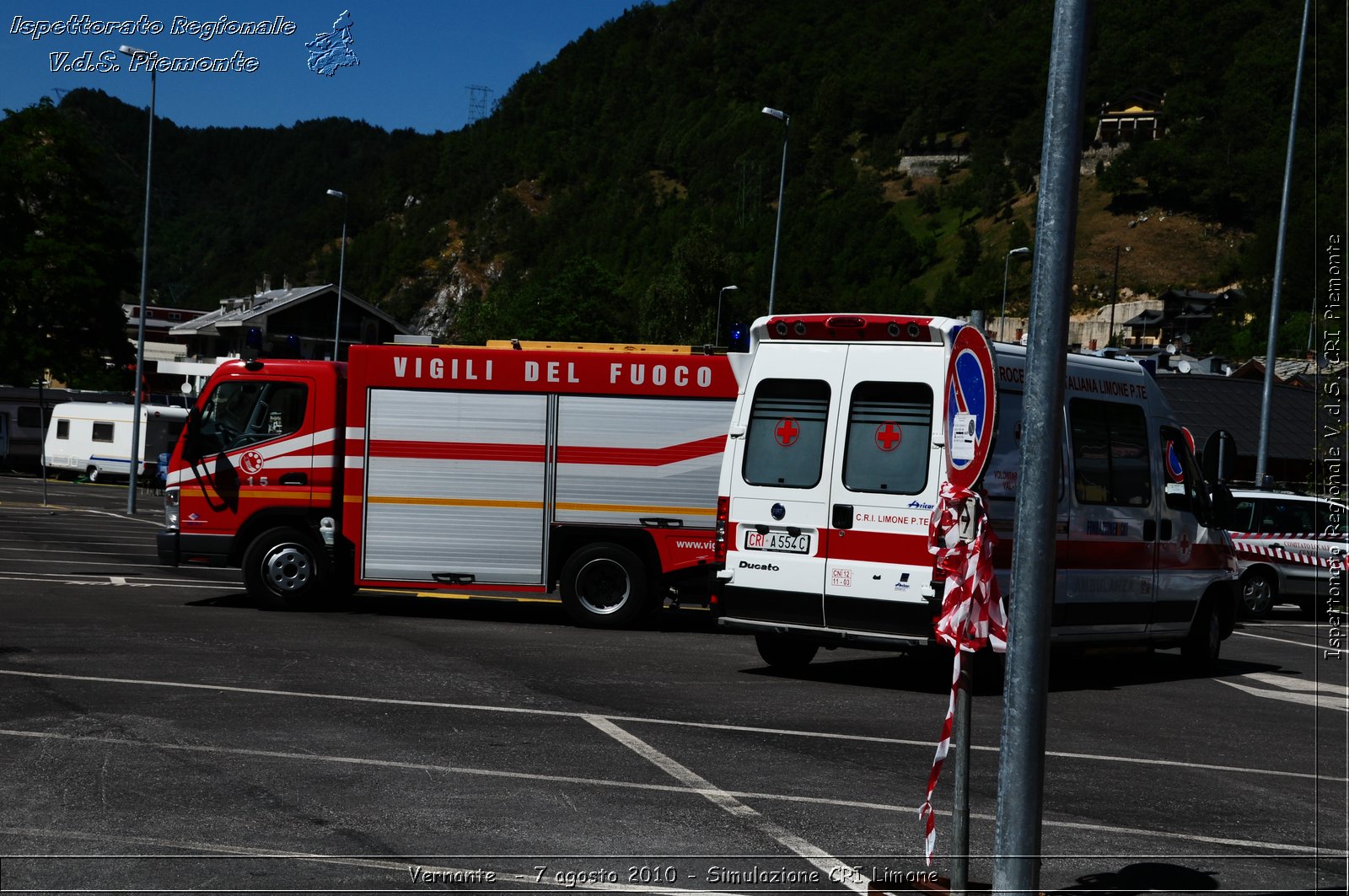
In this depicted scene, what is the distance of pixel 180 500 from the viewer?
52.1 feet

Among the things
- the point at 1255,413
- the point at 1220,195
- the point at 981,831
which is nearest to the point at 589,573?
the point at 981,831

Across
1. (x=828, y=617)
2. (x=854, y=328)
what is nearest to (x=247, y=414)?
(x=854, y=328)

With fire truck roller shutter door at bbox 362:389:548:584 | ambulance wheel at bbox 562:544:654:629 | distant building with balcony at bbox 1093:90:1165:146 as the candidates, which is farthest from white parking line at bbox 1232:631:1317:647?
distant building with balcony at bbox 1093:90:1165:146

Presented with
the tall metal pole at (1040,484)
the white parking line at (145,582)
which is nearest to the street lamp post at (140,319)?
the white parking line at (145,582)

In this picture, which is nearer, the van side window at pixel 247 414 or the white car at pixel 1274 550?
the van side window at pixel 247 414

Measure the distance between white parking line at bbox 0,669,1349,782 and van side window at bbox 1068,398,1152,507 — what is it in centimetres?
354

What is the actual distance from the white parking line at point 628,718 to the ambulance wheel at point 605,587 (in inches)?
214

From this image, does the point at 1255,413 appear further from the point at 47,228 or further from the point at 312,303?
the point at 312,303

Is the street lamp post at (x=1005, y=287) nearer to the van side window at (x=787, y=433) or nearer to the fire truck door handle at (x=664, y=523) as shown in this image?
the van side window at (x=787, y=433)

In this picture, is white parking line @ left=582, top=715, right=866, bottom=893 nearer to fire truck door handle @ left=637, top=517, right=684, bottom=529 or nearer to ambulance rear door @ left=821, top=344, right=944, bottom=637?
ambulance rear door @ left=821, top=344, right=944, bottom=637

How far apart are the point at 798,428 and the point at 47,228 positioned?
57967 millimetres

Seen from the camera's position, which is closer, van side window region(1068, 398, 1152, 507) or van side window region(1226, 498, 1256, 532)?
van side window region(1068, 398, 1152, 507)

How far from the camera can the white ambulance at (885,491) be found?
11.1 m

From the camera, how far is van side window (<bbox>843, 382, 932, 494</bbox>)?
11.2 m
